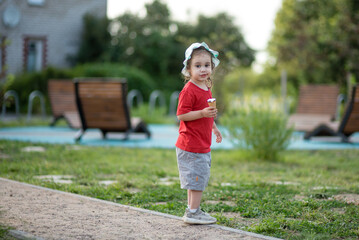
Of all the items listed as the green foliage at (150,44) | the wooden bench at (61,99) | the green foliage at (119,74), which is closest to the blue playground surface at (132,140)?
the wooden bench at (61,99)

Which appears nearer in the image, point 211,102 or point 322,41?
point 211,102

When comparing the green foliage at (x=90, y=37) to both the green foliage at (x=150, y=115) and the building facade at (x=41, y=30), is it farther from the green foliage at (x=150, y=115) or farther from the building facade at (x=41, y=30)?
the green foliage at (x=150, y=115)

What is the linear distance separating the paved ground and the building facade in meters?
17.7

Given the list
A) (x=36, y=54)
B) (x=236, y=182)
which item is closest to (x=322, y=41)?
(x=36, y=54)

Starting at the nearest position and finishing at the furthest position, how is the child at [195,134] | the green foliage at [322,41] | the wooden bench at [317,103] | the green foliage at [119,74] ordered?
the child at [195,134], the wooden bench at [317,103], the green foliage at [322,41], the green foliage at [119,74]

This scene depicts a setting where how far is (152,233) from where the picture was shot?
3.51m

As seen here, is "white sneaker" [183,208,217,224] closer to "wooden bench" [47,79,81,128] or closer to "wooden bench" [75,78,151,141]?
"wooden bench" [75,78,151,141]

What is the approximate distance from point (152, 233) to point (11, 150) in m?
5.34

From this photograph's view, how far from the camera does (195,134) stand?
3939 mm

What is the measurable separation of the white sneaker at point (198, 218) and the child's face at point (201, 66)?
102cm

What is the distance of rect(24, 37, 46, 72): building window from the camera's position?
2255 centimetres

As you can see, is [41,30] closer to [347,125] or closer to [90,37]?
[90,37]

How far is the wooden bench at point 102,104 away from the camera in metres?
10.2

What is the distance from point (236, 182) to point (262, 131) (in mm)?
2064
